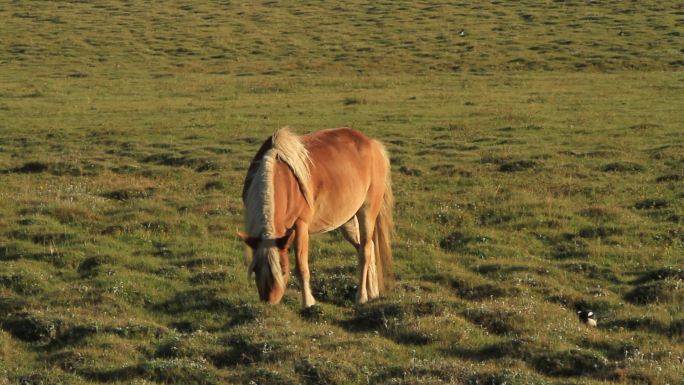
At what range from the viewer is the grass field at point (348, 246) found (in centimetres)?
1069

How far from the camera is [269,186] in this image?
1121cm

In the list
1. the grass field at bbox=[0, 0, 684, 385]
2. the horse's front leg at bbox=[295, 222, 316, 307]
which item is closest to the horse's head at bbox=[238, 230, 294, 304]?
the grass field at bbox=[0, 0, 684, 385]

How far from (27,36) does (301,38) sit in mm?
18864

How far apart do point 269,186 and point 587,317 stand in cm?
462

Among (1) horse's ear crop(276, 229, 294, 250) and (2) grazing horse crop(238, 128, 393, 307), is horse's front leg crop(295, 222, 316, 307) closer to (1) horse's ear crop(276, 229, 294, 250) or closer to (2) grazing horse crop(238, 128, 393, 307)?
(2) grazing horse crop(238, 128, 393, 307)

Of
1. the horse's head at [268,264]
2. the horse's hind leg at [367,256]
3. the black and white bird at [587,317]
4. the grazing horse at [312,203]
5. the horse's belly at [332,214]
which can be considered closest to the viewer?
the horse's head at [268,264]

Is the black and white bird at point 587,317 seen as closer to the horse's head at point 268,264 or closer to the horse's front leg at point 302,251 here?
the horse's front leg at point 302,251

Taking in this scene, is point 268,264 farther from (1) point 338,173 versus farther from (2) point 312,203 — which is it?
(1) point 338,173

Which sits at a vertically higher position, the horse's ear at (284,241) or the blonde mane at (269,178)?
the blonde mane at (269,178)

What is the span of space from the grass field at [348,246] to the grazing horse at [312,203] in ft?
2.36

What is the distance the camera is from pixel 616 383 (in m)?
9.58

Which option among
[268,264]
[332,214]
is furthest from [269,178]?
[332,214]

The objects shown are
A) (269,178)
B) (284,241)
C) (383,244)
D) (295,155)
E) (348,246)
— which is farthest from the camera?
(348,246)

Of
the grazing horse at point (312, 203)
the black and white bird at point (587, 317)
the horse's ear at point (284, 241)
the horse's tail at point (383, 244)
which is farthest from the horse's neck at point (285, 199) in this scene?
the black and white bird at point (587, 317)
